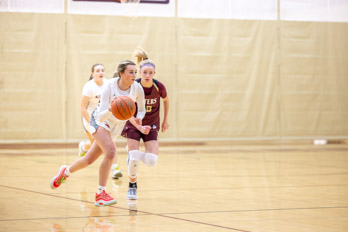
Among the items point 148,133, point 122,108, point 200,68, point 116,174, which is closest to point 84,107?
point 116,174

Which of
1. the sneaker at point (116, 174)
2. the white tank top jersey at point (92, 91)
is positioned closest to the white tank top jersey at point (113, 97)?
the sneaker at point (116, 174)

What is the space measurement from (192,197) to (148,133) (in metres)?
0.71

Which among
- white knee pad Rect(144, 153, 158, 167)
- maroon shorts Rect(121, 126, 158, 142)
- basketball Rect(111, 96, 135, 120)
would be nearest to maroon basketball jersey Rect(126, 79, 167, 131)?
maroon shorts Rect(121, 126, 158, 142)

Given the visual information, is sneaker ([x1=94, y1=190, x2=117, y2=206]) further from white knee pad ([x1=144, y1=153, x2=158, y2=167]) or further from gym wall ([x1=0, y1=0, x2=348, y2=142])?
gym wall ([x1=0, y1=0, x2=348, y2=142])

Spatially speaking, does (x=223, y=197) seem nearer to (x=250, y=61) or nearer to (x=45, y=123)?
(x=45, y=123)

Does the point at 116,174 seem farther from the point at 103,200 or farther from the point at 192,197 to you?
the point at 103,200

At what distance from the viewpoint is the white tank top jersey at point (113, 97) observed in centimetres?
544

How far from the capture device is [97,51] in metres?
14.4

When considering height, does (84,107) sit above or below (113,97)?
above

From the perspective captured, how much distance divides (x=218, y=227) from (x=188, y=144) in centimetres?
1072

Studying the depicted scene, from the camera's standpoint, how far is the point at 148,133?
5.86 meters

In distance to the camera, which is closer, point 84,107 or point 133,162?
point 133,162

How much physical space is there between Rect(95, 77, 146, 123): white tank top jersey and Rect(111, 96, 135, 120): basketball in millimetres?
211

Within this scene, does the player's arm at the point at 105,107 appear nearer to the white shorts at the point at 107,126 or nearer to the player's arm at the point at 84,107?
the white shorts at the point at 107,126
